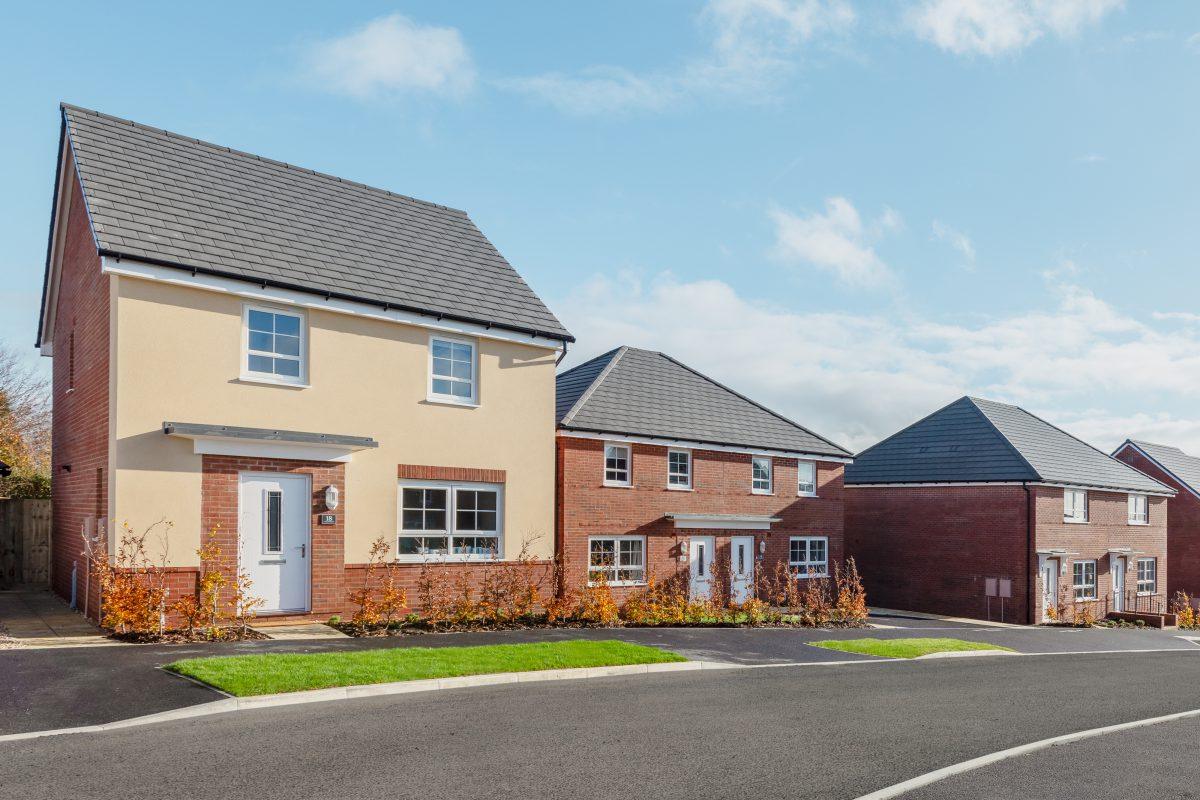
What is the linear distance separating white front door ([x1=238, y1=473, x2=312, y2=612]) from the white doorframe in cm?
3177

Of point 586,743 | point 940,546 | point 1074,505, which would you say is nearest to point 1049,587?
point 1074,505

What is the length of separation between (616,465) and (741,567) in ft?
17.8

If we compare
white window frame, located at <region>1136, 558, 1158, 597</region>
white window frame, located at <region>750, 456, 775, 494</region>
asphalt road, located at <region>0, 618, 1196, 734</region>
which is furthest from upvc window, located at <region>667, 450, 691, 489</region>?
white window frame, located at <region>1136, 558, 1158, 597</region>

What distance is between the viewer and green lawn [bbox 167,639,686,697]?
402 inches

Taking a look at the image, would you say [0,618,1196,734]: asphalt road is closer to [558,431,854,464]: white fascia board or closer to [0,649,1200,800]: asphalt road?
[0,649,1200,800]: asphalt road

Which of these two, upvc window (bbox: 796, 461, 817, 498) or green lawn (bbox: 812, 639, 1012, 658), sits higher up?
upvc window (bbox: 796, 461, 817, 498)

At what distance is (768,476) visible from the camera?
27641 millimetres

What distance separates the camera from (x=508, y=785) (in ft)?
22.7

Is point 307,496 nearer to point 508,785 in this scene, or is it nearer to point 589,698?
point 589,698

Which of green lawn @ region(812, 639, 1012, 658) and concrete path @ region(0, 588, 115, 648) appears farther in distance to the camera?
green lawn @ region(812, 639, 1012, 658)

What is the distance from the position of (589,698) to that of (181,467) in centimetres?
799

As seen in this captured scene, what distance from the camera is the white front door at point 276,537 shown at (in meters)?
15.3

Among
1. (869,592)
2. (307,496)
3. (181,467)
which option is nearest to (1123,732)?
(307,496)

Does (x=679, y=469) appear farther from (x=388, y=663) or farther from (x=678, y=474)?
(x=388, y=663)
